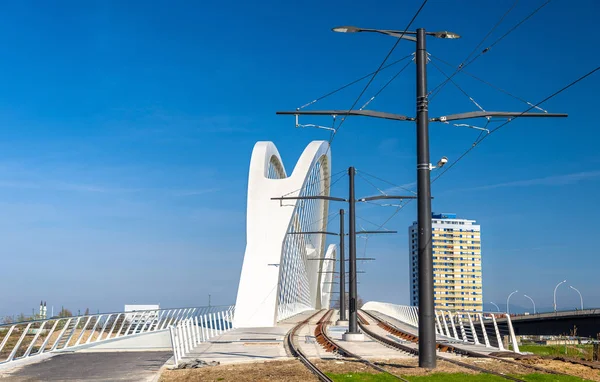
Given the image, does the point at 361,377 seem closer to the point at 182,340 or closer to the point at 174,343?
the point at 174,343

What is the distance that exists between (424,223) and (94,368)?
26.3 ft

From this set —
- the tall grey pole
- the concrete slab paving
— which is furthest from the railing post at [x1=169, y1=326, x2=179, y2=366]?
the tall grey pole

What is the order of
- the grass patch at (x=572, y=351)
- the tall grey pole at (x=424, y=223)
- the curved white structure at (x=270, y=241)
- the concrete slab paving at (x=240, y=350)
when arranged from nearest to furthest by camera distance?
the tall grey pole at (x=424, y=223) < the concrete slab paving at (x=240, y=350) < the grass patch at (x=572, y=351) < the curved white structure at (x=270, y=241)

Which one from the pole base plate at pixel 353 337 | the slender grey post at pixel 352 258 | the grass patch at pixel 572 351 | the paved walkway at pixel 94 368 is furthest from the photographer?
the slender grey post at pixel 352 258

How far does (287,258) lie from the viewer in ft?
165

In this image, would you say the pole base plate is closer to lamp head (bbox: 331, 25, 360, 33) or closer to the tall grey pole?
the tall grey pole

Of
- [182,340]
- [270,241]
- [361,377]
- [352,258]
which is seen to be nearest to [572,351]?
[352,258]

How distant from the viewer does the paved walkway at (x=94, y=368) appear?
14102 millimetres

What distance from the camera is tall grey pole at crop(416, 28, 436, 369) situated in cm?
1548

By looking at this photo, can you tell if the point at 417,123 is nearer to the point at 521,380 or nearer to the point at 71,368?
the point at 521,380

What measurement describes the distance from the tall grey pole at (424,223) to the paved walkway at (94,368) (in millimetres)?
5743

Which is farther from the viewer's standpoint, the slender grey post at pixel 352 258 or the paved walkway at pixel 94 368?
the slender grey post at pixel 352 258

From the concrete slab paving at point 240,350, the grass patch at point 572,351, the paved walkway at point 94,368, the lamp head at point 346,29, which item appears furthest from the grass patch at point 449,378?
the grass patch at point 572,351

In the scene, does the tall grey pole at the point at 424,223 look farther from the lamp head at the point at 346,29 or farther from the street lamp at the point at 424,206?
the lamp head at the point at 346,29
